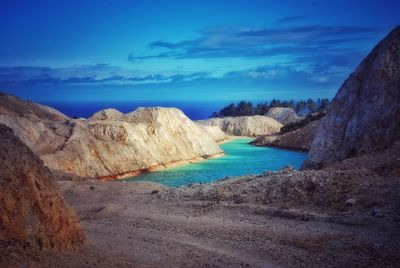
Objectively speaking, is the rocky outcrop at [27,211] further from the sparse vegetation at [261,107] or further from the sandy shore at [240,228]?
the sparse vegetation at [261,107]

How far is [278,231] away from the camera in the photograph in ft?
38.4

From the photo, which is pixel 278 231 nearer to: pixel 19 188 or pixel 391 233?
pixel 391 233

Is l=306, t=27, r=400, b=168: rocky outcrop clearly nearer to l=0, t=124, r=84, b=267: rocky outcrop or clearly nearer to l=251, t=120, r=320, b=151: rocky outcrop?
l=0, t=124, r=84, b=267: rocky outcrop

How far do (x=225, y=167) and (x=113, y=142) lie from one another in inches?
368

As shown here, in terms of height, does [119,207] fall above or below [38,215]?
below

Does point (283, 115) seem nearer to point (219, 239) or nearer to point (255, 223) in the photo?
point (255, 223)

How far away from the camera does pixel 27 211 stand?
7852mm

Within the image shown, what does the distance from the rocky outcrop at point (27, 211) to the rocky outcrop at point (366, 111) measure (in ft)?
54.3

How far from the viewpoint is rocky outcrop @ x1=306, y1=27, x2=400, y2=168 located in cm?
2248

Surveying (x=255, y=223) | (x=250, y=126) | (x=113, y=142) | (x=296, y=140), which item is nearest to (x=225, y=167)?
(x=113, y=142)

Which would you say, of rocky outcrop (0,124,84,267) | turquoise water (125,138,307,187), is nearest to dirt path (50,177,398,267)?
rocky outcrop (0,124,84,267)

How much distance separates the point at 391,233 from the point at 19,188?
27.1 feet

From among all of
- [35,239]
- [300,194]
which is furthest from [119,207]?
[35,239]

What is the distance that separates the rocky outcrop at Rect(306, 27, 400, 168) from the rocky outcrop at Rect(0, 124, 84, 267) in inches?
651
